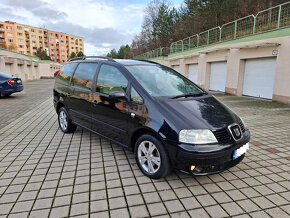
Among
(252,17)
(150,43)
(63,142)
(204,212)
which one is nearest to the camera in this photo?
(204,212)

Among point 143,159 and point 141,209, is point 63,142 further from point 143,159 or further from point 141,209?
point 141,209

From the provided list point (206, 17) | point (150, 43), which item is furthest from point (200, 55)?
point (150, 43)

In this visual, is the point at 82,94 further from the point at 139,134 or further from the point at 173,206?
the point at 173,206

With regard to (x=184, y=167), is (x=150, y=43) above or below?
above

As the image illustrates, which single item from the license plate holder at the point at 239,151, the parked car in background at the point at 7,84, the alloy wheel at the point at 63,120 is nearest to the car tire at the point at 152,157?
the license plate holder at the point at 239,151

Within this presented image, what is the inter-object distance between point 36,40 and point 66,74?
326ft

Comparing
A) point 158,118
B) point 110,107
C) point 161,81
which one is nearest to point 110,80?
point 110,107

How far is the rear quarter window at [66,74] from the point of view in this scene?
15.9ft

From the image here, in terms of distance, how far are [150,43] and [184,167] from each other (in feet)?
160

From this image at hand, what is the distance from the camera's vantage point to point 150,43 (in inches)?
1913

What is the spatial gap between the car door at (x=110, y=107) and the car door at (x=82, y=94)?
0.22 meters

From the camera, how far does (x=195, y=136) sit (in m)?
2.58

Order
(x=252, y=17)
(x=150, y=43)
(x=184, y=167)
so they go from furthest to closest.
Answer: (x=150, y=43) < (x=252, y=17) < (x=184, y=167)

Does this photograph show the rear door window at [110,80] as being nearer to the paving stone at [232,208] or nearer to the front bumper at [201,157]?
the front bumper at [201,157]
